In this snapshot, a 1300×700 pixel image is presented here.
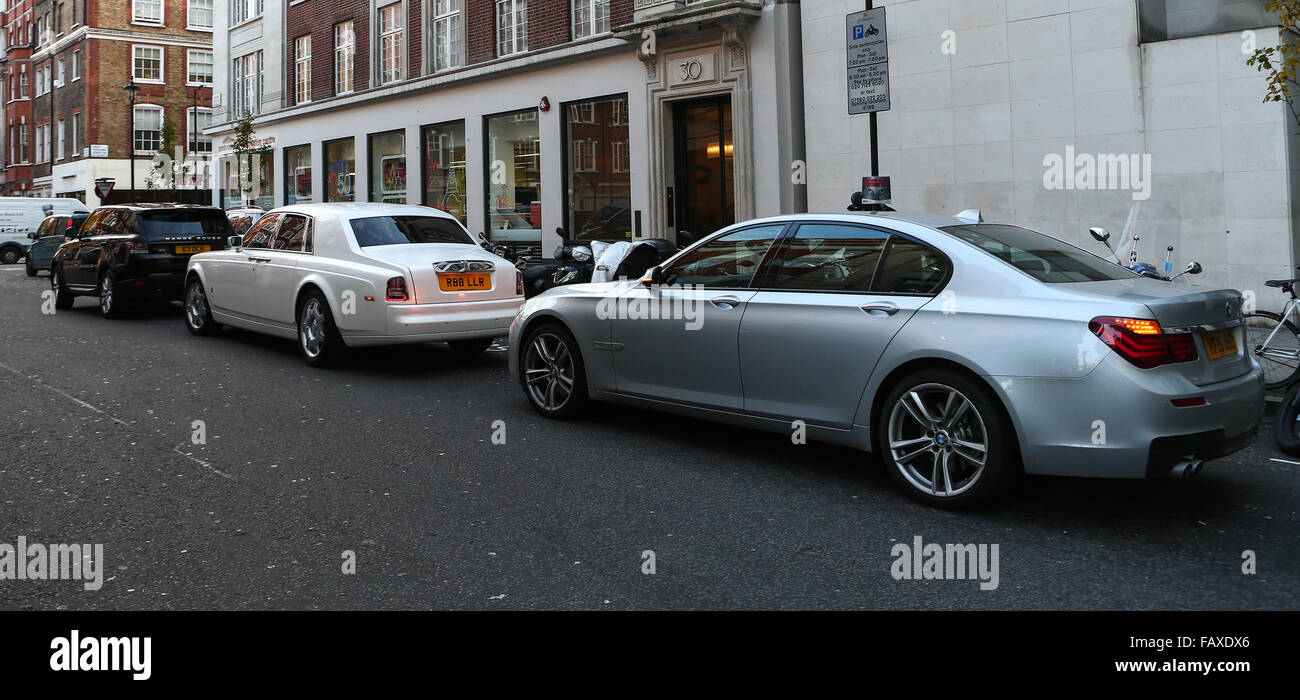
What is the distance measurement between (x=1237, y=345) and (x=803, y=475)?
2.32 metres

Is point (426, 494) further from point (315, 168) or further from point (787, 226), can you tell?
point (315, 168)

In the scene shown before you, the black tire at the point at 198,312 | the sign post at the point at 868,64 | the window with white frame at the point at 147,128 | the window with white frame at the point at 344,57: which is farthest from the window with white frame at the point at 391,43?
the window with white frame at the point at 147,128

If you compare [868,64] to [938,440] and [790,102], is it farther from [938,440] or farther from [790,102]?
[938,440]

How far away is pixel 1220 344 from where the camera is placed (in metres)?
5.06

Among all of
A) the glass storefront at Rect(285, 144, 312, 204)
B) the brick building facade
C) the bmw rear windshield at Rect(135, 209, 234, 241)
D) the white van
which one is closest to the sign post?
the bmw rear windshield at Rect(135, 209, 234, 241)

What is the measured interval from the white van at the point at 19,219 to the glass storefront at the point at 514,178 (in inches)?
731

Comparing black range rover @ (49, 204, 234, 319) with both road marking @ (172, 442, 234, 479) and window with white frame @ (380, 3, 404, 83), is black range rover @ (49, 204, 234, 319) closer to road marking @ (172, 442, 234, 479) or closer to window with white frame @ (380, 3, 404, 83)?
road marking @ (172, 442, 234, 479)

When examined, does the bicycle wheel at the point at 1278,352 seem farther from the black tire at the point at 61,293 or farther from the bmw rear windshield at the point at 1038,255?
the black tire at the point at 61,293

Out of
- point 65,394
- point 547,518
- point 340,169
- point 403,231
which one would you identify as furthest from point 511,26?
point 547,518

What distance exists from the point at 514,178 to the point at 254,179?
14557mm

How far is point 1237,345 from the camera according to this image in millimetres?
5219

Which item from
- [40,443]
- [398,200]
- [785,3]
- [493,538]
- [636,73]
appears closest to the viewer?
[493,538]

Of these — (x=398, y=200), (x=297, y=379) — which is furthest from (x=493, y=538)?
(x=398, y=200)

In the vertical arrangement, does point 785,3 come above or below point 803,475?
above
